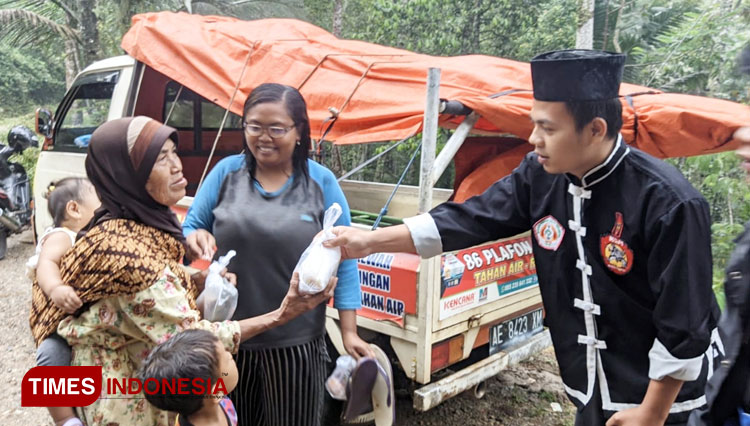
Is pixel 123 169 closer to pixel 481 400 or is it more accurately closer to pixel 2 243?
pixel 481 400

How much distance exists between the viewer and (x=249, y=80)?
4.10 m

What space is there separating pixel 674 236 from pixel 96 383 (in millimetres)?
1733

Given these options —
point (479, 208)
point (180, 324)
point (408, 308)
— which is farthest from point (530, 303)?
point (180, 324)

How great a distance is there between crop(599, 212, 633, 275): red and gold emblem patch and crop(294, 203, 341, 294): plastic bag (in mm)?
857

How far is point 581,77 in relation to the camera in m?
1.50

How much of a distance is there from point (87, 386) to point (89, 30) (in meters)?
10.2

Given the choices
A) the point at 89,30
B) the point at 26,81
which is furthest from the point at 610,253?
the point at 26,81

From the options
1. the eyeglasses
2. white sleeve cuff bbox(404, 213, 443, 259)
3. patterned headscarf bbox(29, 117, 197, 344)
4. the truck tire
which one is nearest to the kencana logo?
patterned headscarf bbox(29, 117, 197, 344)

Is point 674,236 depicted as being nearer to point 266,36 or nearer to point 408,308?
point 408,308

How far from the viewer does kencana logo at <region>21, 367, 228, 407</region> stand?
1.57 metres

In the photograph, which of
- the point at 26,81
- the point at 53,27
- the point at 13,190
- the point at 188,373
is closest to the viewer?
the point at 188,373

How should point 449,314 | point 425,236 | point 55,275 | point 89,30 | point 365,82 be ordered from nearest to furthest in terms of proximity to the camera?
point 425,236 < point 55,275 < point 449,314 < point 365,82 < point 89,30

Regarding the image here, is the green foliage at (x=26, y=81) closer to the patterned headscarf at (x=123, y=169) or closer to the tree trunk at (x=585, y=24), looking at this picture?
the tree trunk at (x=585, y=24)

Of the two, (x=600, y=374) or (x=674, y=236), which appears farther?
(x=600, y=374)
